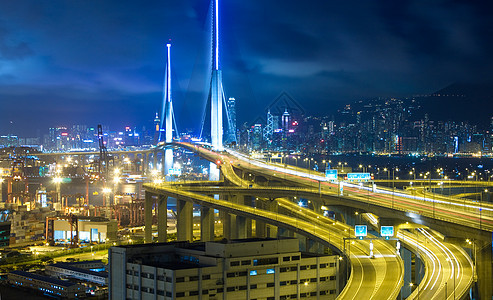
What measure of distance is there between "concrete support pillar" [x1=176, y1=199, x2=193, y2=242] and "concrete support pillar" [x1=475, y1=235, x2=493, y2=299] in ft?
78.2

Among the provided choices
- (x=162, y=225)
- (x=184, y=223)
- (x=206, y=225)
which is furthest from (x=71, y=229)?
(x=206, y=225)

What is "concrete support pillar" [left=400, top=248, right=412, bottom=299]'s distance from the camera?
19.9 metres

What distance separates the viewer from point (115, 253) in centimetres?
2081

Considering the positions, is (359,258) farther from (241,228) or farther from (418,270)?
(241,228)

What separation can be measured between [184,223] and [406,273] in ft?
63.9

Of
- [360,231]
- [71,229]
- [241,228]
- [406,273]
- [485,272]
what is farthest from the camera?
[71,229]

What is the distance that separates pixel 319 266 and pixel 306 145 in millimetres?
66566

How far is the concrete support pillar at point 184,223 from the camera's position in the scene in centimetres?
3828

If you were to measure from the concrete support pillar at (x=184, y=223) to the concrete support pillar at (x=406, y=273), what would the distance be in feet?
59.1

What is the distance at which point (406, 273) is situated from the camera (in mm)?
21328

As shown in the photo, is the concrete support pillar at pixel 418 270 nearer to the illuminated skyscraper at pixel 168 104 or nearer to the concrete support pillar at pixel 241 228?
the concrete support pillar at pixel 241 228

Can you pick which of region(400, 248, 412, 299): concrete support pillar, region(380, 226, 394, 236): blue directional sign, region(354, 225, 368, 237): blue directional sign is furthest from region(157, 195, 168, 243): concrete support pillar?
region(380, 226, 394, 236): blue directional sign

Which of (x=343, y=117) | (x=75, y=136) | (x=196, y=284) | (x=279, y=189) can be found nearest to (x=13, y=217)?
(x=279, y=189)

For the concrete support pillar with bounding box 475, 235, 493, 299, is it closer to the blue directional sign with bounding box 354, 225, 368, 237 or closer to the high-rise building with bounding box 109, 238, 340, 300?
the high-rise building with bounding box 109, 238, 340, 300
